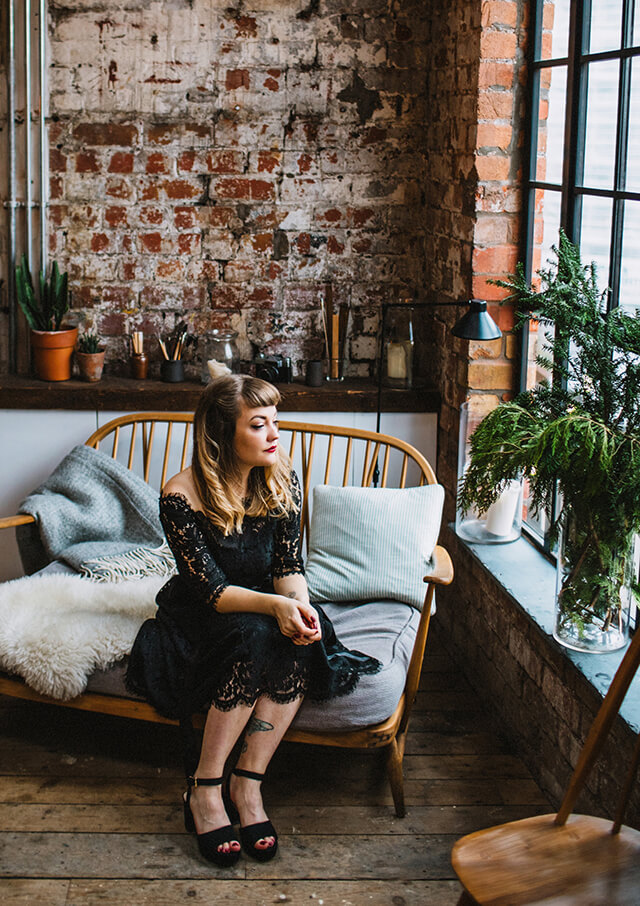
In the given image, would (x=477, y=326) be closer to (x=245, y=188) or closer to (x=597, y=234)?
(x=597, y=234)

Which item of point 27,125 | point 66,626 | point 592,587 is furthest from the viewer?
point 27,125

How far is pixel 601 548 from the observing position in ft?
7.97

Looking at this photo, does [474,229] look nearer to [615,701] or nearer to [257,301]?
[257,301]

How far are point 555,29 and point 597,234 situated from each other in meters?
0.79

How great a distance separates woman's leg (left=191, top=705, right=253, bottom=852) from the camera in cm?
256

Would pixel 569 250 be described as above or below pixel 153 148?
below

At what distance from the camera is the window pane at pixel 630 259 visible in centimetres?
256

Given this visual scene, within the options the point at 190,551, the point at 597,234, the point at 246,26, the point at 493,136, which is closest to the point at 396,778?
the point at 190,551

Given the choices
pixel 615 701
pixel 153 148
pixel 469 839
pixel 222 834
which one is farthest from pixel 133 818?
pixel 153 148

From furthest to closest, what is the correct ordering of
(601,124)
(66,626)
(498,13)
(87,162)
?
(87,162)
(498,13)
(66,626)
(601,124)

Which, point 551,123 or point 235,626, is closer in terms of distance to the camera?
point 235,626

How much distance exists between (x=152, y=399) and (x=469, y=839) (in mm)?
2322

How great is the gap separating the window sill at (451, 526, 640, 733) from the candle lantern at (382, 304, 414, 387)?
684 mm

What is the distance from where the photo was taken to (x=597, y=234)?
9.16 ft
